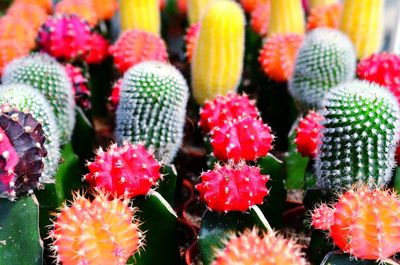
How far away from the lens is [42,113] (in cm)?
135

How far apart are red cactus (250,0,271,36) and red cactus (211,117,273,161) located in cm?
98

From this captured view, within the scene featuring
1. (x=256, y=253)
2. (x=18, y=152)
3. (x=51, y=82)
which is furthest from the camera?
(x=51, y=82)

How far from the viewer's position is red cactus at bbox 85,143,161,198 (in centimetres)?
118

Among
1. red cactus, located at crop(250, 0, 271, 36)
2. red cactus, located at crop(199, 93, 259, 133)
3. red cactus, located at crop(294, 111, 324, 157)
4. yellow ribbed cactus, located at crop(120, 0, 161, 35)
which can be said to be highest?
yellow ribbed cactus, located at crop(120, 0, 161, 35)

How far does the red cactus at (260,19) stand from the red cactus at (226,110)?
0.74 m

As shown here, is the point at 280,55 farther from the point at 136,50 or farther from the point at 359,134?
the point at 359,134

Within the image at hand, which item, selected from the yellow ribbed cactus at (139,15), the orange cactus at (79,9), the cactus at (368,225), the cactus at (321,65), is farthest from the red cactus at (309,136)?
the orange cactus at (79,9)

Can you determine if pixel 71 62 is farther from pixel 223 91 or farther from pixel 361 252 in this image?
pixel 361 252

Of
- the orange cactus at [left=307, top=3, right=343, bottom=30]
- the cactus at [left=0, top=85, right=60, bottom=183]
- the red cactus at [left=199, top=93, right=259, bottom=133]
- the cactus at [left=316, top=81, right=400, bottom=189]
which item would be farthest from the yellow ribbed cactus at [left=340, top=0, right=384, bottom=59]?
the cactus at [left=0, top=85, right=60, bottom=183]

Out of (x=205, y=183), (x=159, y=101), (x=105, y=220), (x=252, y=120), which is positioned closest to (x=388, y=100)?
(x=252, y=120)

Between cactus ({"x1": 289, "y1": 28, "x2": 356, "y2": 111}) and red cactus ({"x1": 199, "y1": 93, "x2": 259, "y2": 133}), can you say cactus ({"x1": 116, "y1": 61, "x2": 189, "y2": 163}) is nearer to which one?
red cactus ({"x1": 199, "y1": 93, "x2": 259, "y2": 133})

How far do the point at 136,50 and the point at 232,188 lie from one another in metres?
0.86

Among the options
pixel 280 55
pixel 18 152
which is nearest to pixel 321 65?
pixel 280 55

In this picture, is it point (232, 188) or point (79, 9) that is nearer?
point (232, 188)
